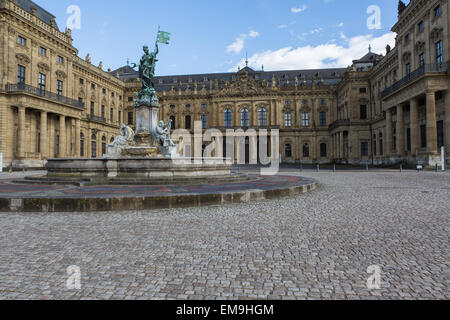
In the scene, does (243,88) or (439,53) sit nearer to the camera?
(439,53)

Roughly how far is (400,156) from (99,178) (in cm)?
3104

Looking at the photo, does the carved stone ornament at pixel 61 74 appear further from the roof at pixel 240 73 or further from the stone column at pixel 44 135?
the roof at pixel 240 73

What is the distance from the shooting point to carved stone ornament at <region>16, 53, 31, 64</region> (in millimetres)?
30422

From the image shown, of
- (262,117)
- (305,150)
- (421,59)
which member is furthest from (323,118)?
(421,59)

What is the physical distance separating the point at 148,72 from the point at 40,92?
24457mm

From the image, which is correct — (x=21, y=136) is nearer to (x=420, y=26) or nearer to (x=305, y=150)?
(x=420, y=26)

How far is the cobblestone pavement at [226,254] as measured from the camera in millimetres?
2775

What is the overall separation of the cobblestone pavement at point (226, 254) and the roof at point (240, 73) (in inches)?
2293

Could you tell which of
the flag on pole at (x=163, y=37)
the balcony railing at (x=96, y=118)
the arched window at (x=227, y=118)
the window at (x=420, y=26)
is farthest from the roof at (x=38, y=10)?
the window at (x=420, y=26)

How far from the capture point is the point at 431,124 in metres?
24.2

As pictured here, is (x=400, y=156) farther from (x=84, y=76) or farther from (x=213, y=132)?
(x=84, y=76)

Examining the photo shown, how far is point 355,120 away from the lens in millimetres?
45531

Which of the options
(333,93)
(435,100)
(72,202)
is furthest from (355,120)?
(72,202)

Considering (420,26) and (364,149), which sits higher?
(420,26)
